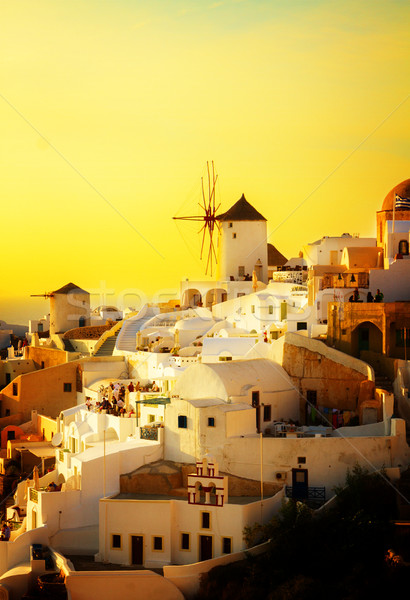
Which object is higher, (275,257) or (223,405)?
(275,257)

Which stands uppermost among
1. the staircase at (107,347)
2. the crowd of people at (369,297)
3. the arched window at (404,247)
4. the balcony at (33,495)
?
the arched window at (404,247)

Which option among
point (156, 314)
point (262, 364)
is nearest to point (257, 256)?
point (156, 314)

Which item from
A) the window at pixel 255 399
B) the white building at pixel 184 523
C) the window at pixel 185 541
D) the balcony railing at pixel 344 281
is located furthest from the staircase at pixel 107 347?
the window at pixel 185 541

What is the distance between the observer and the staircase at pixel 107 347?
4166cm

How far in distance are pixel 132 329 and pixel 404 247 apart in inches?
515

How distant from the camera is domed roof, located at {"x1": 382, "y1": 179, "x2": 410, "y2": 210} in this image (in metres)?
36.9

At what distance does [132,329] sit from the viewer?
141ft

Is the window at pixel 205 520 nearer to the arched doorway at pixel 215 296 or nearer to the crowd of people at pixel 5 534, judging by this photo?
the crowd of people at pixel 5 534

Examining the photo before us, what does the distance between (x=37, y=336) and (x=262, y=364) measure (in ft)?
68.4

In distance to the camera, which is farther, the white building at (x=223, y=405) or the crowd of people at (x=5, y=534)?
the crowd of people at (x=5, y=534)

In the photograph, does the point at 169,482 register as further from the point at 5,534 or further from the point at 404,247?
the point at 404,247

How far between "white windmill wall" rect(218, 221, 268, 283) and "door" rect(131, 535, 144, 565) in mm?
21249

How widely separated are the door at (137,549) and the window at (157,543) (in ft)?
0.93

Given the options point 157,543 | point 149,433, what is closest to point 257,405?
point 149,433
